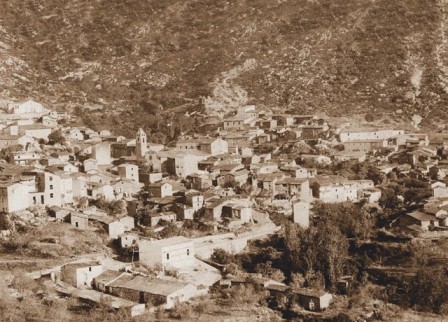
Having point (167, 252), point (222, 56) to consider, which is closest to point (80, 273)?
point (167, 252)

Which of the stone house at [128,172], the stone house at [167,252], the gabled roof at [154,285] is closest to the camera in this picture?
the gabled roof at [154,285]

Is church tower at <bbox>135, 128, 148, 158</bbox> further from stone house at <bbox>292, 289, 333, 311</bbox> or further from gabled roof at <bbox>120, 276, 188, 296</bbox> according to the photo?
stone house at <bbox>292, 289, 333, 311</bbox>

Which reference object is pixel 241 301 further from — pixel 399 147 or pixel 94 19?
pixel 94 19

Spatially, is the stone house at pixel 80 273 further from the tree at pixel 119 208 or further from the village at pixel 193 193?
the tree at pixel 119 208

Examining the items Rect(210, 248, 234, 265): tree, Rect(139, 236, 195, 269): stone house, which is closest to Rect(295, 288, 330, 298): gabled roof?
Rect(210, 248, 234, 265): tree

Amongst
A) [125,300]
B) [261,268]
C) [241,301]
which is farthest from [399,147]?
[125,300]

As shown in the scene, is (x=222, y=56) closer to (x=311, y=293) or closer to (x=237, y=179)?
(x=237, y=179)

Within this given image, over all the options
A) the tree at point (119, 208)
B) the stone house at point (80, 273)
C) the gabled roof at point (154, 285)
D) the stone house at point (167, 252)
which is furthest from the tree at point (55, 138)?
the gabled roof at point (154, 285)
